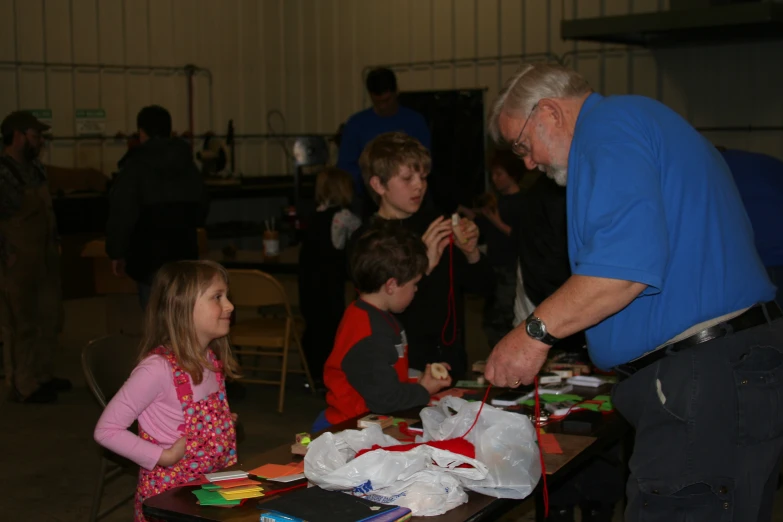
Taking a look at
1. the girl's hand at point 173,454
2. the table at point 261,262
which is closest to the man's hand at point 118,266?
the table at point 261,262

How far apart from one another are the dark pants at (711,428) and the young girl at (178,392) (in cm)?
120

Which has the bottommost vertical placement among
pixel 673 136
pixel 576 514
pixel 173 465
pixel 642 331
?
pixel 576 514

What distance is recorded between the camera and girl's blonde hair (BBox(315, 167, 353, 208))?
5484 mm

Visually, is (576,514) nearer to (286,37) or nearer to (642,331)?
(642,331)

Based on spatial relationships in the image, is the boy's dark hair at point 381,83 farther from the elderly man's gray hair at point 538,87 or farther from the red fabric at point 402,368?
the elderly man's gray hair at point 538,87

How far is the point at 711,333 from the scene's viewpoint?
2.02 metres

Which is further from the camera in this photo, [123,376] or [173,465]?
[123,376]

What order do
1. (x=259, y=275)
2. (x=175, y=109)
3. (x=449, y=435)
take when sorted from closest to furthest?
(x=449, y=435), (x=259, y=275), (x=175, y=109)

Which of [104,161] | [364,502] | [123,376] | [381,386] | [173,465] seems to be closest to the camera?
[364,502]

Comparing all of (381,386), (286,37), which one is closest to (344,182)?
(381,386)

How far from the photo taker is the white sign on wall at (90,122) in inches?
426

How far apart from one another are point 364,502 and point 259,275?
352cm

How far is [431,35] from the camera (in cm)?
1199

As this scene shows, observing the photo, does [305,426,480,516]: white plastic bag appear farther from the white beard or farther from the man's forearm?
the white beard
